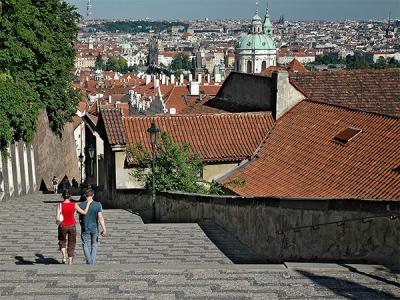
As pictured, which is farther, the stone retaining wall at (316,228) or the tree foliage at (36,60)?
the tree foliage at (36,60)

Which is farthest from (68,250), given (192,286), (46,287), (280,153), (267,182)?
(280,153)

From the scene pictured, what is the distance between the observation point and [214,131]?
2056 cm

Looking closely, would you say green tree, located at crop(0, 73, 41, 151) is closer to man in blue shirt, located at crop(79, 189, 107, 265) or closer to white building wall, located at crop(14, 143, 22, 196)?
white building wall, located at crop(14, 143, 22, 196)

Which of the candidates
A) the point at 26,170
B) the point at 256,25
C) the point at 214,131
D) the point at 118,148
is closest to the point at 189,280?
the point at 118,148

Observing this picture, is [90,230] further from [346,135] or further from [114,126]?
[114,126]

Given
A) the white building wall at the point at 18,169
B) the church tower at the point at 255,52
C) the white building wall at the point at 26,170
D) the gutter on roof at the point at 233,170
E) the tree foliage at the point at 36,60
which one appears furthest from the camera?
the church tower at the point at 255,52

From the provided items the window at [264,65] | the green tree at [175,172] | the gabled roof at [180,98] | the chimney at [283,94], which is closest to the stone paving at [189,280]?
the green tree at [175,172]

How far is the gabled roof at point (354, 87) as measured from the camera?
2192 cm

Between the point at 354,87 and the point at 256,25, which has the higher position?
the point at 256,25

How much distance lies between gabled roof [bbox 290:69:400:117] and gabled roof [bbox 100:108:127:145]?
6.05m

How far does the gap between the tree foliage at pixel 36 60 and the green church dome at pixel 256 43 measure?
87.6 metres

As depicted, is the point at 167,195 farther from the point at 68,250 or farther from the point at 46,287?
the point at 46,287

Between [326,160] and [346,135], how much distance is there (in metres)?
1.12

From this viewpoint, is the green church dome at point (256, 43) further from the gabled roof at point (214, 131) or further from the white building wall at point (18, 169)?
the gabled roof at point (214, 131)
